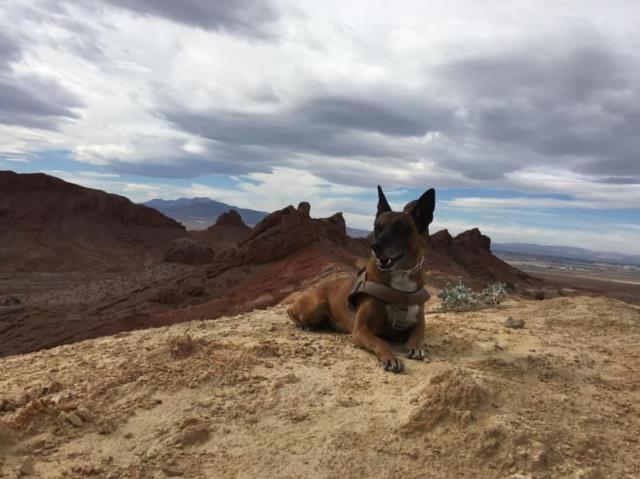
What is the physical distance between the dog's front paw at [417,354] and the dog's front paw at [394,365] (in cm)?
45

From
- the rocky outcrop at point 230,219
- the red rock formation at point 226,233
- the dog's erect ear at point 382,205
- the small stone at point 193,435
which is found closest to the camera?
the small stone at point 193,435

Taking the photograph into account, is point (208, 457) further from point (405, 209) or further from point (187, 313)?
point (187, 313)

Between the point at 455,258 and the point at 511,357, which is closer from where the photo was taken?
the point at 511,357

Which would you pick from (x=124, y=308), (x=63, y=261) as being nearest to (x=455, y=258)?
(x=124, y=308)

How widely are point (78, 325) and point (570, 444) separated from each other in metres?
20.1

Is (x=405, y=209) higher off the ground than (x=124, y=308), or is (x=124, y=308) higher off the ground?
(x=405, y=209)

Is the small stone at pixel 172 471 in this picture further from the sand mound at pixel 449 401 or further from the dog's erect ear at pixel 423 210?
the dog's erect ear at pixel 423 210

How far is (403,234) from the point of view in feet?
20.4

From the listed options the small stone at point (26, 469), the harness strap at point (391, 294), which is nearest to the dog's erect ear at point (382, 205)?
the harness strap at point (391, 294)

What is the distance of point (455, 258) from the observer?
40500 millimetres

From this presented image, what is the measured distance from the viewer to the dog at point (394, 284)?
6102mm

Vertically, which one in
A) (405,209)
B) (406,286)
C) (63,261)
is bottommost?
(63,261)

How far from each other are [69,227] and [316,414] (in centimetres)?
6375

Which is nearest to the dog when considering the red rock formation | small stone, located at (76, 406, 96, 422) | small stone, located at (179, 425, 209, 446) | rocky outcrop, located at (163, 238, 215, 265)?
small stone, located at (179, 425, 209, 446)
